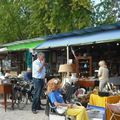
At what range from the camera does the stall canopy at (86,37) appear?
13.0 metres

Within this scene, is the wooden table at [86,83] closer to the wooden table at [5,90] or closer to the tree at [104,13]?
the wooden table at [5,90]

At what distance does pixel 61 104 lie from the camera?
8125mm

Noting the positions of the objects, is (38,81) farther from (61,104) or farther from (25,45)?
(25,45)

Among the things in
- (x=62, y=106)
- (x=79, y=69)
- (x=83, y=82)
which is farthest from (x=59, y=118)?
(x=79, y=69)

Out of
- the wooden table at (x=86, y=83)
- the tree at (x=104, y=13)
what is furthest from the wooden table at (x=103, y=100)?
the tree at (x=104, y=13)

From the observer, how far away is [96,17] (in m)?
24.0

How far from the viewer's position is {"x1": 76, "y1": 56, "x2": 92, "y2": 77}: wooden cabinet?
15868 mm

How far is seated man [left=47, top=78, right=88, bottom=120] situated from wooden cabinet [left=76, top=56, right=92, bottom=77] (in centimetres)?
729

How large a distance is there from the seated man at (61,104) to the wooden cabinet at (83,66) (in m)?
7.29

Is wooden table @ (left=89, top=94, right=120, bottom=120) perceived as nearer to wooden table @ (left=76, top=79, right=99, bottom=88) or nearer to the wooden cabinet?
wooden table @ (left=76, top=79, right=99, bottom=88)

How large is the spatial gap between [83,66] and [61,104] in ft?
26.4

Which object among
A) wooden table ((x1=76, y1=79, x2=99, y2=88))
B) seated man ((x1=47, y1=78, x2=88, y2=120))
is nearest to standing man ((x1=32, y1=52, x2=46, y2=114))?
wooden table ((x1=76, y1=79, x2=99, y2=88))

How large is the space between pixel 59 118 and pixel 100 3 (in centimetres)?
1677

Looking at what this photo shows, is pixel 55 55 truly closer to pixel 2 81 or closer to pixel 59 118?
pixel 2 81
